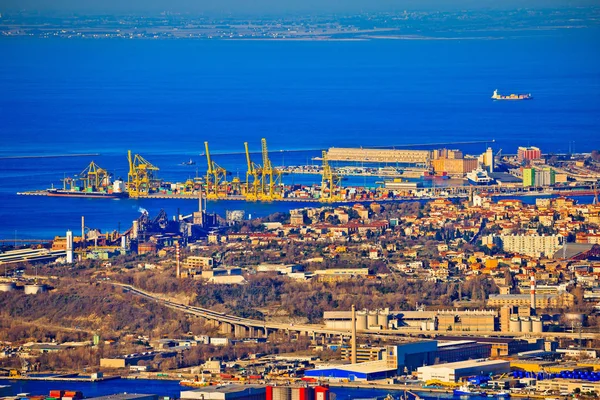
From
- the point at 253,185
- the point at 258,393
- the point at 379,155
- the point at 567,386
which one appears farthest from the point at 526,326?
the point at 379,155

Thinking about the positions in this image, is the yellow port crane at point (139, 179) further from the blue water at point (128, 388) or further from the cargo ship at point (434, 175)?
the blue water at point (128, 388)

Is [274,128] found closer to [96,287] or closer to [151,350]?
[96,287]

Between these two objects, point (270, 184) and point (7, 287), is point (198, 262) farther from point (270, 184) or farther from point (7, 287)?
point (270, 184)

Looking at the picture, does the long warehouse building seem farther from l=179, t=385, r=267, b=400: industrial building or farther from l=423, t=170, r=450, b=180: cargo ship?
l=179, t=385, r=267, b=400: industrial building

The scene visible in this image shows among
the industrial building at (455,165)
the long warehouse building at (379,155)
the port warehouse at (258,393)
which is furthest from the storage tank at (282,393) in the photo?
the long warehouse building at (379,155)

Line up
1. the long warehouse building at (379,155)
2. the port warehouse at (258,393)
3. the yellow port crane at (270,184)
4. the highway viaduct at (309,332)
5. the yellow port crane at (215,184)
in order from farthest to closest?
1. the long warehouse building at (379,155)
2. the yellow port crane at (215,184)
3. the yellow port crane at (270,184)
4. the highway viaduct at (309,332)
5. the port warehouse at (258,393)
